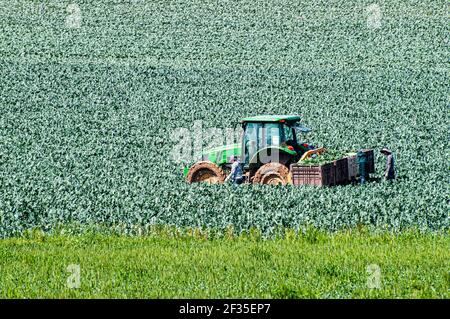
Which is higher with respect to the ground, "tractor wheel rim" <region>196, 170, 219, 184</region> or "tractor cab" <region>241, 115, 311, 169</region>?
"tractor cab" <region>241, 115, 311, 169</region>

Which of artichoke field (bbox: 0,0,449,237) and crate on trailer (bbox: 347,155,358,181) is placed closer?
artichoke field (bbox: 0,0,449,237)

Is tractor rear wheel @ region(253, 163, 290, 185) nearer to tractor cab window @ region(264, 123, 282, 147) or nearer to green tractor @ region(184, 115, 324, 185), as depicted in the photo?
green tractor @ region(184, 115, 324, 185)

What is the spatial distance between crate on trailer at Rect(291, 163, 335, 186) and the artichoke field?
64cm

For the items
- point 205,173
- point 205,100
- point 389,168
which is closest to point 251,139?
point 205,173

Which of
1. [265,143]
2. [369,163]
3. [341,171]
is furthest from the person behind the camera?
[369,163]

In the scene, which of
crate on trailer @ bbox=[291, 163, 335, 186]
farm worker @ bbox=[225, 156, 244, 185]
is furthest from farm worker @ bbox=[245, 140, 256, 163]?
crate on trailer @ bbox=[291, 163, 335, 186]

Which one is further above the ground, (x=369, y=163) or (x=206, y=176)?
(x=369, y=163)

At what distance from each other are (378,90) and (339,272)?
30364 millimetres

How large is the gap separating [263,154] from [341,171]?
2.05 metres

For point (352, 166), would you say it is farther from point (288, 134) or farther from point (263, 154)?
point (263, 154)

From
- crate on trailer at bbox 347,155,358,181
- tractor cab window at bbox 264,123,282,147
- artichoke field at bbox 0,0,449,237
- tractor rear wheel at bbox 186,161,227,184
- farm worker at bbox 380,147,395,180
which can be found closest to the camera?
artichoke field at bbox 0,0,449,237

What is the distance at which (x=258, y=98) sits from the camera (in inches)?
1716

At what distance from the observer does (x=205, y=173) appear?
25266 millimetres

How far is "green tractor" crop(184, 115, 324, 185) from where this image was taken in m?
24.4
